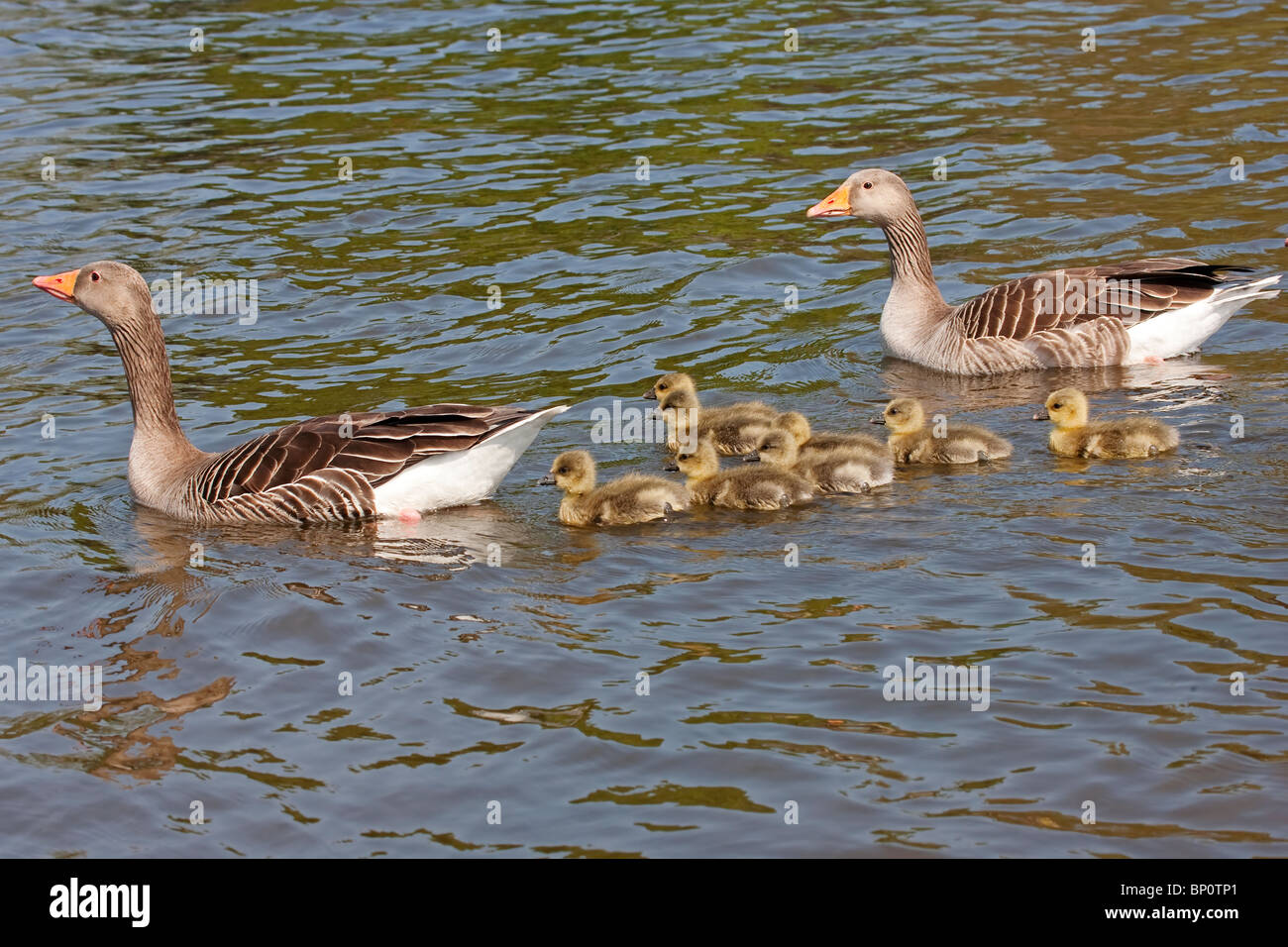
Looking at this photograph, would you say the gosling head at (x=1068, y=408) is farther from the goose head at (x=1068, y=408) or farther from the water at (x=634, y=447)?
the water at (x=634, y=447)

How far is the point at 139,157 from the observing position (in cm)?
1833

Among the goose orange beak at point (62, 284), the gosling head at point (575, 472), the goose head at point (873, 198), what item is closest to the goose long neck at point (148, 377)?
the goose orange beak at point (62, 284)

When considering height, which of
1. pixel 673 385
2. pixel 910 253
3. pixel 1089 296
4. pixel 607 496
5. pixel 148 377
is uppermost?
pixel 910 253

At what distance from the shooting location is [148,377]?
10.7 meters

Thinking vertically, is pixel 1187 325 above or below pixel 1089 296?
below

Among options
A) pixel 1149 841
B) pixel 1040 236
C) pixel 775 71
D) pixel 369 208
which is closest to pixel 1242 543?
pixel 1149 841

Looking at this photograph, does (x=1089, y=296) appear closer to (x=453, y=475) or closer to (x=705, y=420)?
(x=705, y=420)

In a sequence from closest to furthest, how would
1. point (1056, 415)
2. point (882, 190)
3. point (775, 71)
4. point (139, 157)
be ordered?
point (1056, 415) → point (882, 190) → point (139, 157) → point (775, 71)

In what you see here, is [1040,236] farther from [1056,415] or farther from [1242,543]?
[1242,543]

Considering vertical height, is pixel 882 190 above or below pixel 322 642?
above

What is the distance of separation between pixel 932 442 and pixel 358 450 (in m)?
3.80

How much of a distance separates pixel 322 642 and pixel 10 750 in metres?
1.62

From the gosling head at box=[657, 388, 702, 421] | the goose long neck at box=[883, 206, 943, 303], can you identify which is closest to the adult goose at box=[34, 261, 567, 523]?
the gosling head at box=[657, 388, 702, 421]

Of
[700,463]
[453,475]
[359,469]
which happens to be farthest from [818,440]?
[359,469]
